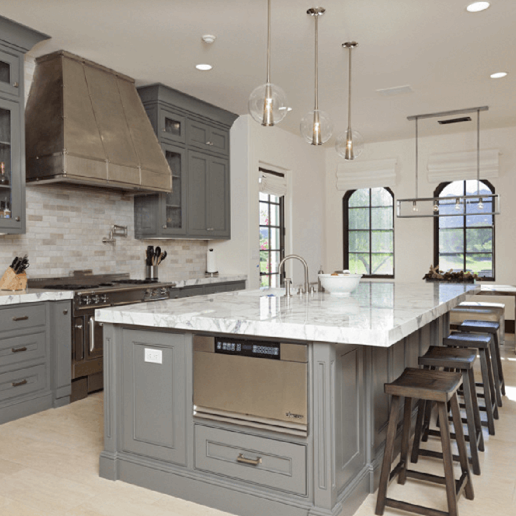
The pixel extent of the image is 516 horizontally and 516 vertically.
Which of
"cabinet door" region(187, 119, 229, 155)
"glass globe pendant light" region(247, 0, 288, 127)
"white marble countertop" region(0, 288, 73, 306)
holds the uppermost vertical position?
"cabinet door" region(187, 119, 229, 155)

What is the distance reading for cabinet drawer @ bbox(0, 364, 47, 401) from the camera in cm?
369

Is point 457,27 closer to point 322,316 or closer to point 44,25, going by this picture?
point 322,316

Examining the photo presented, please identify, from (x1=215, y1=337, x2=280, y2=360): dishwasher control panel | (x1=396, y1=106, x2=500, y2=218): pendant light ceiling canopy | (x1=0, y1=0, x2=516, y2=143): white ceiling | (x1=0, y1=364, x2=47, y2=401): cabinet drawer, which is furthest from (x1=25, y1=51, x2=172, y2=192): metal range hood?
(x1=396, y1=106, x2=500, y2=218): pendant light ceiling canopy

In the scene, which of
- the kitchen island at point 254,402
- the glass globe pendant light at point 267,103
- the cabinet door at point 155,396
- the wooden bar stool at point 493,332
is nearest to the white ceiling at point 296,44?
the glass globe pendant light at point 267,103

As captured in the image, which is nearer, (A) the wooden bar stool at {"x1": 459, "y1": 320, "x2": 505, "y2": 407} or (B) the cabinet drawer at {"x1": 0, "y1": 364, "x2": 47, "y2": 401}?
(B) the cabinet drawer at {"x1": 0, "y1": 364, "x2": 47, "y2": 401}

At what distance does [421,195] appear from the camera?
810 centimetres

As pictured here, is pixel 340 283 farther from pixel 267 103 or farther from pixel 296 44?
pixel 296 44

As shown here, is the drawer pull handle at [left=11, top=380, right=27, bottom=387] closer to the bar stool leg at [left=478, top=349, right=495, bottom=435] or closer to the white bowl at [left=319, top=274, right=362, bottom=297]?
the white bowl at [left=319, top=274, right=362, bottom=297]

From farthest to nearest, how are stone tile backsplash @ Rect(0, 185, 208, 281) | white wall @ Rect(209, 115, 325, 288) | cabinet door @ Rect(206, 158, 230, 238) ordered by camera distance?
white wall @ Rect(209, 115, 325, 288) < cabinet door @ Rect(206, 158, 230, 238) < stone tile backsplash @ Rect(0, 185, 208, 281)

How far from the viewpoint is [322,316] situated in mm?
2441

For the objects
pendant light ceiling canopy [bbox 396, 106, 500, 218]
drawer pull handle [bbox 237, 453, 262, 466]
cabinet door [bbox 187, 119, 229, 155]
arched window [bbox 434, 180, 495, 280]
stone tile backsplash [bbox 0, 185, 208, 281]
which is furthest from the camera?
arched window [bbox 434, 180, 495, 280]

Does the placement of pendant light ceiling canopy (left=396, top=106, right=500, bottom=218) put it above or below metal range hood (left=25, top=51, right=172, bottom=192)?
below

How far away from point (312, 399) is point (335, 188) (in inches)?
269

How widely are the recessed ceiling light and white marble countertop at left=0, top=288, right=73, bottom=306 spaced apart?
3588 millimetres
